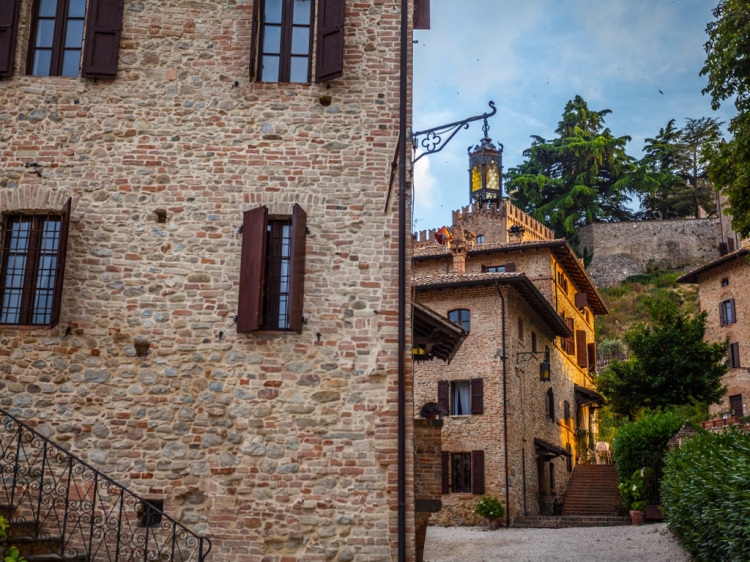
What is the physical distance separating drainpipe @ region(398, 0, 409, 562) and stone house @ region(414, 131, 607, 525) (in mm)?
12783

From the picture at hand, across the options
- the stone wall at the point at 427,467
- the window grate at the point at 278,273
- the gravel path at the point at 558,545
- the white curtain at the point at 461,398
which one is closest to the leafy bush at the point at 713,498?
the gravel path at the point at 558,545

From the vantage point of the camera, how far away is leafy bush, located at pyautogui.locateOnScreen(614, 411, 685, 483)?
68.5ft

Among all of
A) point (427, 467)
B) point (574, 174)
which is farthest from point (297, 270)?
point (574, 174)

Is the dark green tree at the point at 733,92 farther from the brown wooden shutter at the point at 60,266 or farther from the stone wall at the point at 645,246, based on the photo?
the stone wall at the point at 645,246

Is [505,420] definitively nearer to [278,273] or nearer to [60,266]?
[278,273]

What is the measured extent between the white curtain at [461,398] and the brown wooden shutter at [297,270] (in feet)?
48.1

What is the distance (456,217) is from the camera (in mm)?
48781

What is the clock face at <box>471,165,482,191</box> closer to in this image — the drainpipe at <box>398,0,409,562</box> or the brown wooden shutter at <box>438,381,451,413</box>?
the brown wooden shutter at <box>438,381,451,413</box>

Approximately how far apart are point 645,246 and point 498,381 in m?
35.0

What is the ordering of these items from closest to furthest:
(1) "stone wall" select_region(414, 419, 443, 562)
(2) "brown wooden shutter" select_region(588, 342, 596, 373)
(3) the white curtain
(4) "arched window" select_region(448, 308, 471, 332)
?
(1) "stone wall" select_region(414, 419, 443, 562)
(3) the white curtain
(4) "arched window" select_region(448, 308, 471, 332)
(2) "brown wooden shutter" select_region(588, 342, 596, 373)

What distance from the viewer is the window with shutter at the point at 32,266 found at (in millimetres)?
9594

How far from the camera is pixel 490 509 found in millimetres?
21594

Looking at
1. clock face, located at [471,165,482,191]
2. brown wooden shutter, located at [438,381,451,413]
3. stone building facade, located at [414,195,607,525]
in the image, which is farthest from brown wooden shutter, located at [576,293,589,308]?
clock face, located at [471,165,482,191]

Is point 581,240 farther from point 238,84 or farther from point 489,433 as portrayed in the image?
point 238,84
